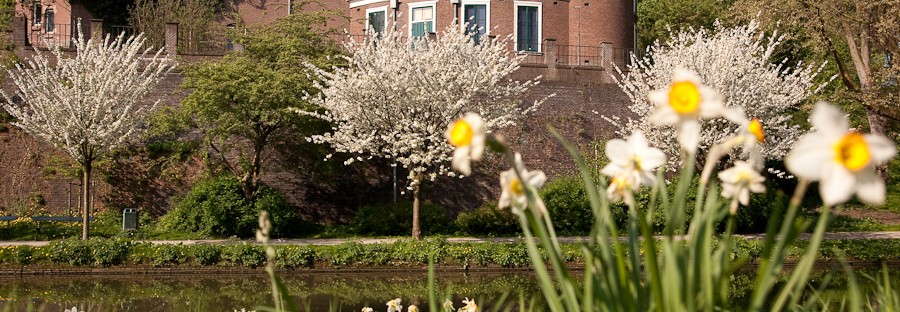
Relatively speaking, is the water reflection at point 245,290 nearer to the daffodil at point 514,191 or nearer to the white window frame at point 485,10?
the daffodil at point 514,191

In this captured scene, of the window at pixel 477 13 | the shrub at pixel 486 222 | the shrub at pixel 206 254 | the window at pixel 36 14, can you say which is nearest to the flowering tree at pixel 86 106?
the shrub at pixel 206 254

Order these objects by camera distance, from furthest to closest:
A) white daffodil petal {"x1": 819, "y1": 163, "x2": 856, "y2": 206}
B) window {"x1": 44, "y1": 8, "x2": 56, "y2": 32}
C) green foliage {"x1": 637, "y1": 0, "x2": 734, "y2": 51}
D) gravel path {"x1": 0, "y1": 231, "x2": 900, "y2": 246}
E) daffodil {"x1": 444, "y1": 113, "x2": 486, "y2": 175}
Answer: window {"x1": 44, "y1": 8, "x2": 56, "y2": 32}
green foliage {"x1": 637, "y1": 0, "x2": 734, "y2": 51}
gravel path {"x1": 0, "y1": 231, "x2": 900, "y2": 246}
daffodil {"x1": 444, "y1": 113, "x2": 486, "y2": 175}
white daffodil petal {"x1": 819, "y1": 163, "x2": 856, "y2": 206}

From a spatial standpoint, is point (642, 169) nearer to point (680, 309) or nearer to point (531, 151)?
point (680, 309)

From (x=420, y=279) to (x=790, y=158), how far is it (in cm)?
1638

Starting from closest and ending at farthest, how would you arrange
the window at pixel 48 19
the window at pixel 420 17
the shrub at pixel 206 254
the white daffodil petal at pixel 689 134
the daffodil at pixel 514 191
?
A: the white daffodil petal at pixel 689 134 → the daffodil at pixel 514 191 → the shrub at pixel 206 254 → the window at pixel 420 17 → the window at pixel 48 19

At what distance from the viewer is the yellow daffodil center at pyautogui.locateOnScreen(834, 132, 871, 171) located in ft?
5.89

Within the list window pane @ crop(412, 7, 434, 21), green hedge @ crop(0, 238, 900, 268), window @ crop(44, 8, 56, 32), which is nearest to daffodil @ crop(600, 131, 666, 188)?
green hedge @ crop(0, 238, 900, 268)

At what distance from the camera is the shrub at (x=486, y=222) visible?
77.9ft

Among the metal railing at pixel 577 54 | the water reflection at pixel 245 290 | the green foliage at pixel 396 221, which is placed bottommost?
the water reflection at pixel 245 290

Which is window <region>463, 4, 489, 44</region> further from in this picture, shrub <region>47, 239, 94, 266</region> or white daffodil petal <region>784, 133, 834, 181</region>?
white daffodil petal <region>784, 133, 834, 181</region>

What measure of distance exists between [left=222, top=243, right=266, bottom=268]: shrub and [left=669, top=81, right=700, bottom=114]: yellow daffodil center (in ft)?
56.8

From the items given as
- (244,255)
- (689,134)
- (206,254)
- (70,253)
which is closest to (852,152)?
(689,134)

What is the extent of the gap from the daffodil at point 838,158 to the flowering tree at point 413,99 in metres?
19.3

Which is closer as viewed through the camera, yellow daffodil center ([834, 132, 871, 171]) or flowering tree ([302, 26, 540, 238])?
yellow daffodil center ([834, 132, 871, 171])
